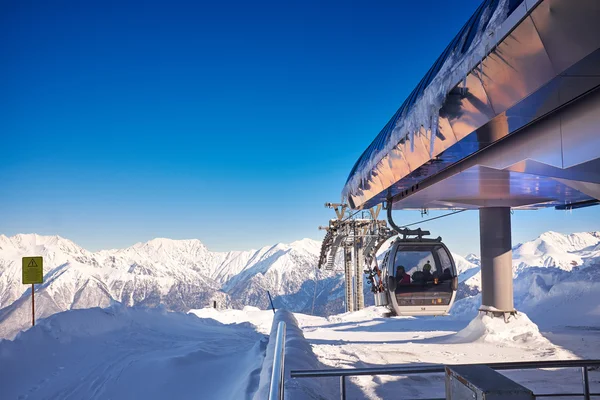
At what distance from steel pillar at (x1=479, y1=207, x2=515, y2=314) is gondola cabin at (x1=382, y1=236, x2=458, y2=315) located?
11.8 ft

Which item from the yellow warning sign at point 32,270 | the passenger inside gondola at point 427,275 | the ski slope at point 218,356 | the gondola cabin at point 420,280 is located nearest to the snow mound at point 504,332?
the ski slope at point 218,356

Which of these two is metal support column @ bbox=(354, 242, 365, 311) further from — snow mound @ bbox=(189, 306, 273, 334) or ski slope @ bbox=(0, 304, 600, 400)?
ski slope @ bbox=(0, 304, 600, 400)

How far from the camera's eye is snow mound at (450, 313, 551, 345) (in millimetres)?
12648

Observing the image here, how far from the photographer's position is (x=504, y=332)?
1298 centimetres

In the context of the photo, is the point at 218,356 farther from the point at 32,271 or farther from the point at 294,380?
the point at 32,271

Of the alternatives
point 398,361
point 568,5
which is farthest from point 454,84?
point 398,361

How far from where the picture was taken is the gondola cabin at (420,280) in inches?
390

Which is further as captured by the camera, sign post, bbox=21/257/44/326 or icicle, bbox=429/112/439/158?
sign post, bbox=21/257/44/326

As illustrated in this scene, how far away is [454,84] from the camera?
437 cm

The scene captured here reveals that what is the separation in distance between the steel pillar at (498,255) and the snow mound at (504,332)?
322mm

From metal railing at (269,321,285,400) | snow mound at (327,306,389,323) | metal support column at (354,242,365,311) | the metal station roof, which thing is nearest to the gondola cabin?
the metal station roof

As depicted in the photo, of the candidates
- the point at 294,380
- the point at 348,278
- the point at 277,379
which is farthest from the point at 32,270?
the point at 348,278

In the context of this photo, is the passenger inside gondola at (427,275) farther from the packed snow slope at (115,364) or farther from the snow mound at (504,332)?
the snow mound at (504,332)

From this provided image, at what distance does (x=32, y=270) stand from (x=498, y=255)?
12.9 meters
